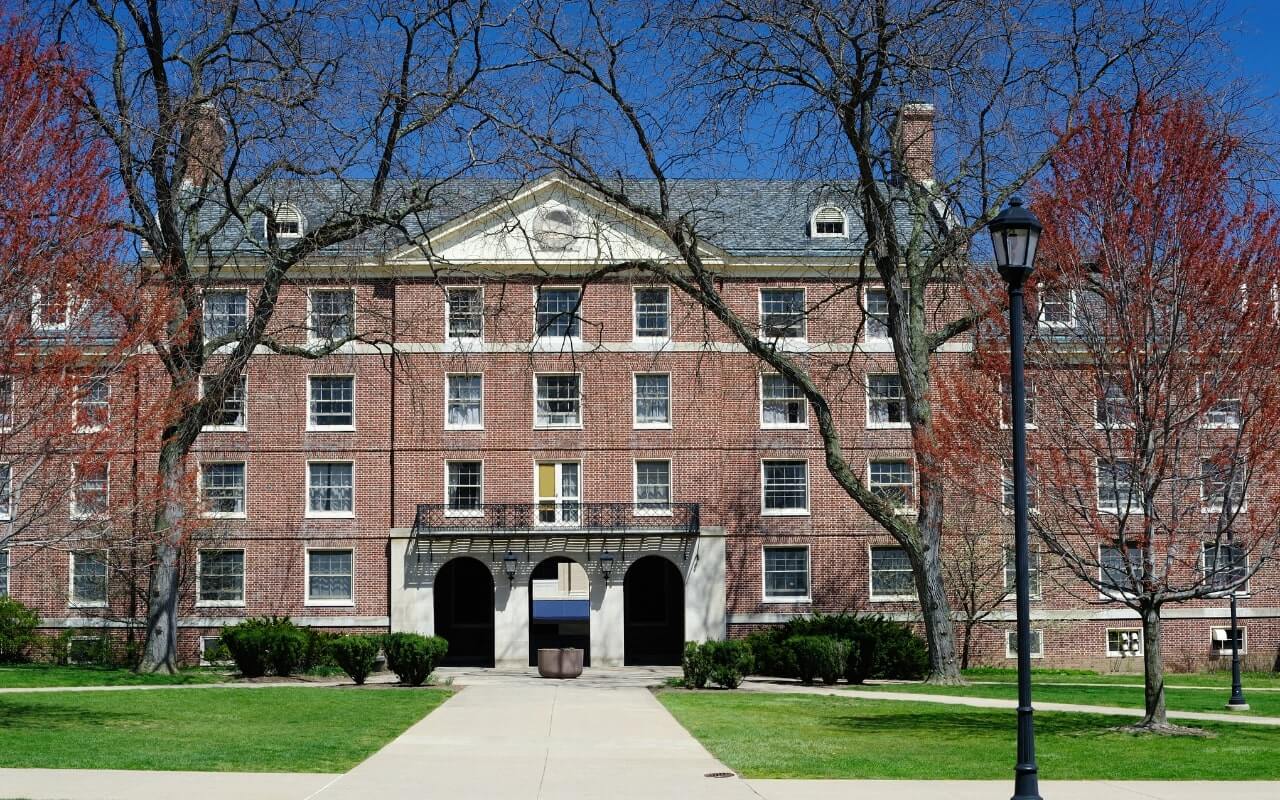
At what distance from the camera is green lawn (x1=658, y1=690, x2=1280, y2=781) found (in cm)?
1534

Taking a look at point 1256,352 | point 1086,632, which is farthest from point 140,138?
point 1086,632

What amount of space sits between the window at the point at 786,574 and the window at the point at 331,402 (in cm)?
1295

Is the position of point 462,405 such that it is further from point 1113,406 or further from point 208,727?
point 1113,406

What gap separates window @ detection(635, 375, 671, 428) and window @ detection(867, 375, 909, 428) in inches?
235

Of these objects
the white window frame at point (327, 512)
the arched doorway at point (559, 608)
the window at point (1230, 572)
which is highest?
the white window frame at point (327, 512)

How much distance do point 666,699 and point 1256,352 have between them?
12.7 meters

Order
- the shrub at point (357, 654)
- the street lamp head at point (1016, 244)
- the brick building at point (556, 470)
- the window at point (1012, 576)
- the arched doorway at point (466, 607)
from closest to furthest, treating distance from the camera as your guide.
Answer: the street lamp head at point (1016, 244), the shrub at point (357, 654), the window at point (1012, 576), the brick building at point (556, 470), the arched doorway at point (466, 607)

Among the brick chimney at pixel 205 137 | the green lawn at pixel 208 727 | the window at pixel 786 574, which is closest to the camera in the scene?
the green lawn at pixel 208 727

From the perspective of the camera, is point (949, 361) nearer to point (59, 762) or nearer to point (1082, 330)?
point (1082, 330)

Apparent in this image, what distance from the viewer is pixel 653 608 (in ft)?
156

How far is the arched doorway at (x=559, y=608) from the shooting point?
5047 cm

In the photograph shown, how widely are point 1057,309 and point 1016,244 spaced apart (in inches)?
257

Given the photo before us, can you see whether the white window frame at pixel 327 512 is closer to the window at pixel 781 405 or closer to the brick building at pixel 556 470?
the brick building at pixel 556 470

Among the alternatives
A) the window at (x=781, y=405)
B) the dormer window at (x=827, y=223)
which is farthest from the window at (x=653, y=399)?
the dormer window at (x=827, y=223)
